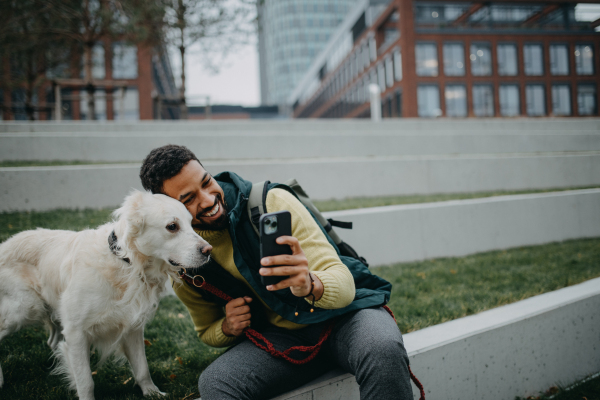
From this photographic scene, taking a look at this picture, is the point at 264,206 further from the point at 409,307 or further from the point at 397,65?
the point at 397,65

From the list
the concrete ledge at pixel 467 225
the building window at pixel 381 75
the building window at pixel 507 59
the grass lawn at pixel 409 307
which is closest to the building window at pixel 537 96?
the building window at pixel 507 59

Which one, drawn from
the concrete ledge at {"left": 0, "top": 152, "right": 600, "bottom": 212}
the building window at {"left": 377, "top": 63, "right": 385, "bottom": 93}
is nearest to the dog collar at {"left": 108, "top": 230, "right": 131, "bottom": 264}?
the concrete ledge at {"left": 0, "top": 152, "right": 600, "bottom": 212}

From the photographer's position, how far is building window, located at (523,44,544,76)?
36.6 meters

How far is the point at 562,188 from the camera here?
7254mm

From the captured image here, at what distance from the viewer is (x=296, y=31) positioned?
105688 mm

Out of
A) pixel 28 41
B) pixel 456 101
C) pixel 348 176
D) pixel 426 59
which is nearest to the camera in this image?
pixel 348 176

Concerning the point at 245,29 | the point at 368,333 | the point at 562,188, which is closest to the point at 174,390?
the point at 368,333

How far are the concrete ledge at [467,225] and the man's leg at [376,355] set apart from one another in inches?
101

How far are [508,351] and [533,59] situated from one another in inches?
1709

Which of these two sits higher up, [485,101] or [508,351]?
[485,101]

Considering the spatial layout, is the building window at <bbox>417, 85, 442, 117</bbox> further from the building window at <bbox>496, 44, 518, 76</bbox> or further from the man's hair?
the man's hair

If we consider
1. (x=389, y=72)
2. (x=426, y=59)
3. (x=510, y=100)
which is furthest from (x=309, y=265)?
(x=510, y=100)

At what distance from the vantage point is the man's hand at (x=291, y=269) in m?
1.36

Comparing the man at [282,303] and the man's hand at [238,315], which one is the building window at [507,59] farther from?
the man's hand at [238,315]
